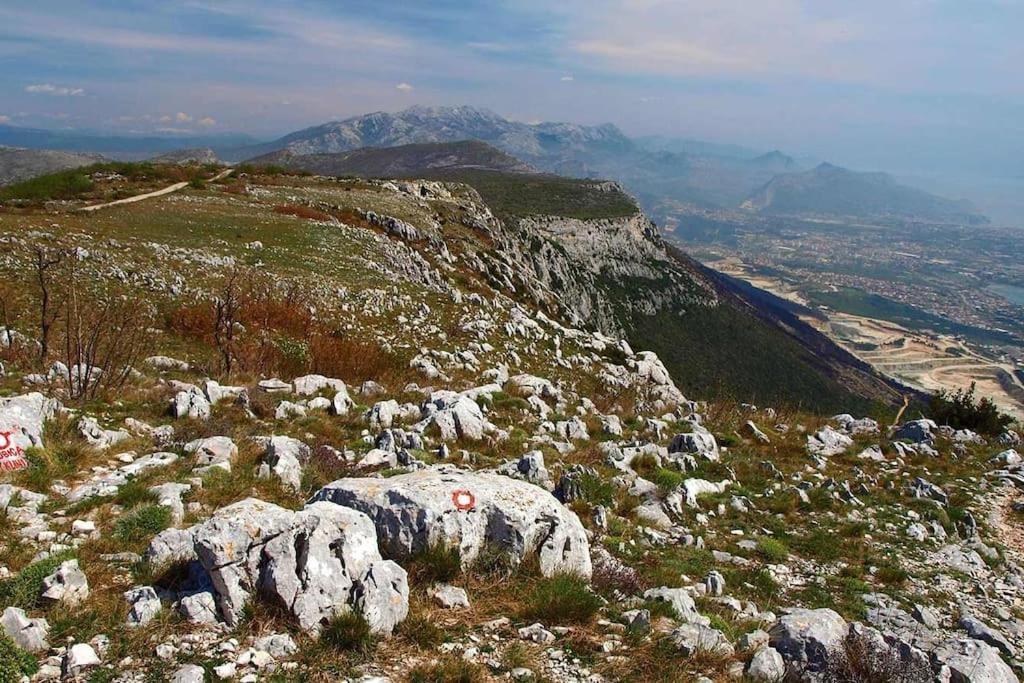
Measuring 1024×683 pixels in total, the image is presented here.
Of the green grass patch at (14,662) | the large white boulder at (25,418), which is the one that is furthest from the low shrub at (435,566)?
the large white boulder at (25,418)

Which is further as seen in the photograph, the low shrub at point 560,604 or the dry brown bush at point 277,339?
the dry brown bush at point 277,339

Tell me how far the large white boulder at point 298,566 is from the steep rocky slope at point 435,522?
2cm

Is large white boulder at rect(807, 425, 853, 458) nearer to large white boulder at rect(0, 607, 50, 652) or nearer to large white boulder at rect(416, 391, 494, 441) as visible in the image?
large white boulder at rect(416, 391, 494, 441)

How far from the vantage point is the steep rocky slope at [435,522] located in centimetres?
468

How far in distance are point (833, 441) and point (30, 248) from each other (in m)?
28.3

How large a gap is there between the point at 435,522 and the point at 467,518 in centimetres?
39

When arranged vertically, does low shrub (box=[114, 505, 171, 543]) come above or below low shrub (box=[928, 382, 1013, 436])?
above

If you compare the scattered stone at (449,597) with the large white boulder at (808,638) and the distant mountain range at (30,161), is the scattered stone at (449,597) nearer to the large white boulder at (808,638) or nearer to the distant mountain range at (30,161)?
the large white boulder at (808,638)

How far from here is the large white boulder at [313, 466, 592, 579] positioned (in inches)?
230

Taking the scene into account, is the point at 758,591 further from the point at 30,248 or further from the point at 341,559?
the point at 30,248

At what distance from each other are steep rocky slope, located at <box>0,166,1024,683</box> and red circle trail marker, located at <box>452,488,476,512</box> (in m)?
0.04

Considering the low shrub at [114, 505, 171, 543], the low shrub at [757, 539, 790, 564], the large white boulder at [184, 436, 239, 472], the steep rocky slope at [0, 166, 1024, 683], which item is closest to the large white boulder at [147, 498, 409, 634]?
the steep rocky slope at [0, 166, 1024, 683]

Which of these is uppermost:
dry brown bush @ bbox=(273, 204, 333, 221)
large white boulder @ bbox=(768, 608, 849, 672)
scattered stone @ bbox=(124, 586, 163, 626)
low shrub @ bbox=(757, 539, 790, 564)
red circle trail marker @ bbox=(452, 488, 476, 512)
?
dry brown bush @ bbox=(273, 204, 333, 221)

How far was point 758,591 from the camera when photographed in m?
7.39
